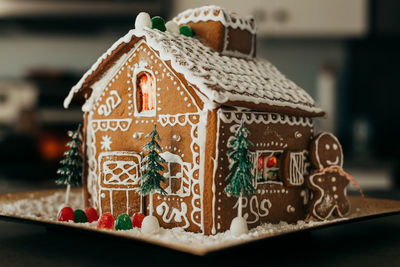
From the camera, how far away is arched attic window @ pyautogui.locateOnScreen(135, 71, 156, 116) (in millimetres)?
1462

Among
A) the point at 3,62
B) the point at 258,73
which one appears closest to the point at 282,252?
the point at 258,73

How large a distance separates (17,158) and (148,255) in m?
2.45

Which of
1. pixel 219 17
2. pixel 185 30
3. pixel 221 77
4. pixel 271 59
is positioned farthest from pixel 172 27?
pixel 271 59

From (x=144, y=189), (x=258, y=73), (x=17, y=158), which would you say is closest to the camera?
(x=144, y=189)

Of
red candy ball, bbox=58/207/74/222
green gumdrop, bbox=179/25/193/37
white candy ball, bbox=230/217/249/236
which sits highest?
green gumdrop, bbox=179/25/193/37

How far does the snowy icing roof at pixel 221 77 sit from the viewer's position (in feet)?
4.24

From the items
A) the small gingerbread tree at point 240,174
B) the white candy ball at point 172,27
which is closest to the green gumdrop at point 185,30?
the white candy ball at point 172,27

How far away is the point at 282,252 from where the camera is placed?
1224 mm

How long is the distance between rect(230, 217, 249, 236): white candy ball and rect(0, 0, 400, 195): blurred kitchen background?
2192 mm

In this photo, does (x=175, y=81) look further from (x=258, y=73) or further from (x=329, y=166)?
(x=329, y=166)

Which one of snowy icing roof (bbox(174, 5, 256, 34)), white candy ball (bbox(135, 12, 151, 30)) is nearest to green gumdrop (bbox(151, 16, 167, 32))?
white candy ball (bbox(135, 12, 151, 30))

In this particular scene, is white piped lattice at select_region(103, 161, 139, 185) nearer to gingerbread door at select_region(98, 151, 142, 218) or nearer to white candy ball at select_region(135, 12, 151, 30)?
gingerbread door at select_region(98, 151, 142, 218)

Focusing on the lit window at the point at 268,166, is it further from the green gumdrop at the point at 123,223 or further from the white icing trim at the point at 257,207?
the green gumdrop at the point at 123,223

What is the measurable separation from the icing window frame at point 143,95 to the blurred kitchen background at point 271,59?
1.99 metres
